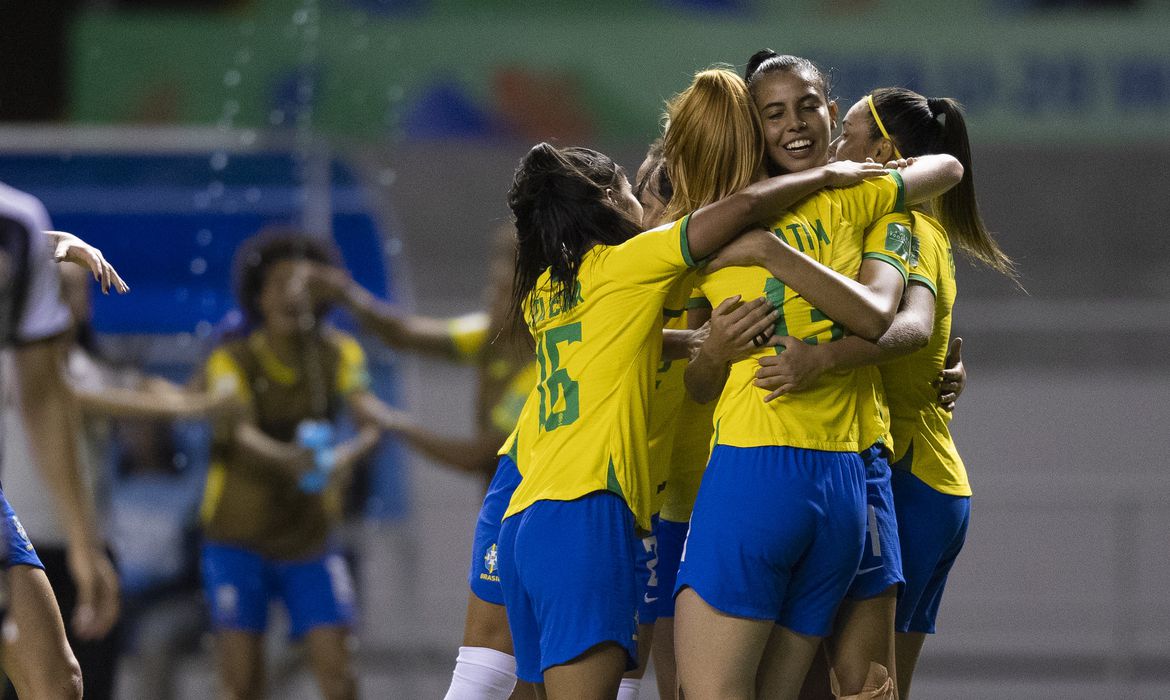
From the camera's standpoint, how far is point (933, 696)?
5.73 m

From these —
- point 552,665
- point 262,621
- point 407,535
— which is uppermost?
point 552,665

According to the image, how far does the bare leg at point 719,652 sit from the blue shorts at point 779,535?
2 cm

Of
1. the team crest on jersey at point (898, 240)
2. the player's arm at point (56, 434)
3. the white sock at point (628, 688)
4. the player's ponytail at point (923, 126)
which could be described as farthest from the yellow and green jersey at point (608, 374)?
the player's arm at point (56, 434)

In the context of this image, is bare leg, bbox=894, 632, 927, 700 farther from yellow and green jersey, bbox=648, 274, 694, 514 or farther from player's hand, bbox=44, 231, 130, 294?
player's hand, bbox=44, 231, 130, 294

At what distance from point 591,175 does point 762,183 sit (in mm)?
321

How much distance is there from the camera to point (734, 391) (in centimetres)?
227

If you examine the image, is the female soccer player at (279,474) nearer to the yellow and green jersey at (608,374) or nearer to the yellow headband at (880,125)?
the yellow and green jersey at (608,374)

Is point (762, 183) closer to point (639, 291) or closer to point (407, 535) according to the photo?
point (639, 291)

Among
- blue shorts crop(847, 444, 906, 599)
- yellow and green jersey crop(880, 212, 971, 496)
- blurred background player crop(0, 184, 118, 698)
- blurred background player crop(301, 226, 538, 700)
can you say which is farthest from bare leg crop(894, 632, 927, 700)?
blurred background player crop(0, 184, 118, 698)

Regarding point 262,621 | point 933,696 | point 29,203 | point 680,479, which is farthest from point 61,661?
point 933,696

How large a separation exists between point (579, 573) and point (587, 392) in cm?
29

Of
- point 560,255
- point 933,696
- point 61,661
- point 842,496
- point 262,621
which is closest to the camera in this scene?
point 842,496

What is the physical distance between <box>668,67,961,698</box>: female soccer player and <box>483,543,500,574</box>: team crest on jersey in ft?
1.56

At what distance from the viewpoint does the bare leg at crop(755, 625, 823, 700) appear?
2189mm
